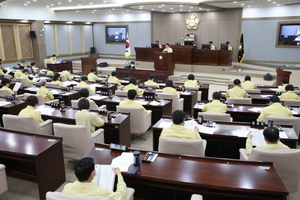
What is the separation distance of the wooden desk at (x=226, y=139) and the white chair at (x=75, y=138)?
997 mm

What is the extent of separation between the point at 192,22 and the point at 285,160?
13.4 m

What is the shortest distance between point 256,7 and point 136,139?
11288 mm

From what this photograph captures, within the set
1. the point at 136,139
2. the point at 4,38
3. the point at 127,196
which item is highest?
the point at 4,38

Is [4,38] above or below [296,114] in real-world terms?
above

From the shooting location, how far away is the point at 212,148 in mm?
4086

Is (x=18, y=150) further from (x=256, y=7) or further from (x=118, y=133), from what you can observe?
(x=256, y=7)

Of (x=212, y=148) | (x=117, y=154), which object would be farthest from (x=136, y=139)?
(x=117, y=154)

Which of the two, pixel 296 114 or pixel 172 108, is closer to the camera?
pixel 296 114

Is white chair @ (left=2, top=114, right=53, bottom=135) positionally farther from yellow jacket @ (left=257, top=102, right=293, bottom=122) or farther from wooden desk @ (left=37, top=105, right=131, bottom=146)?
yellow jacket @ (left=257, top=102, right=293, bottom=122)

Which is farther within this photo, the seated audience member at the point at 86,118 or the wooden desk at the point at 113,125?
the wooden desk at the point at 113,125

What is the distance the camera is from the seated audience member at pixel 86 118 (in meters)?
4.09

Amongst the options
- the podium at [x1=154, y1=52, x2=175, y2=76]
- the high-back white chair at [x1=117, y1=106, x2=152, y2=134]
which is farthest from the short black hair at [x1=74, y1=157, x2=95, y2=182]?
the podium at [x1=154, y1=52, x2=175, y2=76]

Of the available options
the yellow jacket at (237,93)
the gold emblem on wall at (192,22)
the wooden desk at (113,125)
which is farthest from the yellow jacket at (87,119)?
the gold emblem on wall at (192,22)

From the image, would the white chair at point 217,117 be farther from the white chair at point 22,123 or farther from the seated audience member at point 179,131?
the white chair at point 22,123
